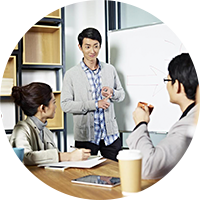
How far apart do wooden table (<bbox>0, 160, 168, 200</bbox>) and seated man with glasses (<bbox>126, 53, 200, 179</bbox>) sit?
7 centimetres

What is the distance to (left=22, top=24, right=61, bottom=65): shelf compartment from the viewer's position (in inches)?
129

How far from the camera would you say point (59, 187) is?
111cm

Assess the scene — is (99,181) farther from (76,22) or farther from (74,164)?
(76,22)

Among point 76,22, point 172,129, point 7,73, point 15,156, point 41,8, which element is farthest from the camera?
point 76,22

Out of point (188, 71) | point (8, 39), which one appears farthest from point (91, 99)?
point (188, 71)

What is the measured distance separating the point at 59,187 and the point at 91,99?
1676 mm

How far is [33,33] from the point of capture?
3357 millimetres

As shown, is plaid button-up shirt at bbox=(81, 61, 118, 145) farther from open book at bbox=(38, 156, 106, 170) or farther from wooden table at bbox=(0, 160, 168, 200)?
wooden table at bbox=(0, 160, 168, 200)

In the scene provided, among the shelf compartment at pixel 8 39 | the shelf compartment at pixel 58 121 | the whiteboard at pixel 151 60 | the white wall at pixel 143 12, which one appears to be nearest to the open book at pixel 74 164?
the whiteboard at pixel 151 60

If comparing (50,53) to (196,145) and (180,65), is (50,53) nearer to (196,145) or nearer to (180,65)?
(180,65)

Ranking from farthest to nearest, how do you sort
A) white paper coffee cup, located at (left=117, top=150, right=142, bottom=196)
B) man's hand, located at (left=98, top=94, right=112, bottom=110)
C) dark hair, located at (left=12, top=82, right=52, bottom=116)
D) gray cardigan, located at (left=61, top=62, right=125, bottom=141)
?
gray cardigan, located at (left=61, top=62, right=125, bottom=141) < man's hand, located at (left=98, top=94, right=112, bottom=110) < dark hair, located at (left=12, top=82, right=52, bottom=116) < white paper coffee cup, located at (left=117, top=150, right=142, bottom=196)

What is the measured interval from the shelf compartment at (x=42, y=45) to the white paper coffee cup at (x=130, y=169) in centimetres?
241

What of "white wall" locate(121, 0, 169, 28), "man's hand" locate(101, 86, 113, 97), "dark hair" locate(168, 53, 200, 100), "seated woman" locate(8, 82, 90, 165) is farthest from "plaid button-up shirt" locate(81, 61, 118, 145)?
"dark hair" locate(168, 53, 200, 100)

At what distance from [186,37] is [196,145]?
2674mm
